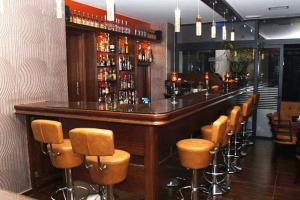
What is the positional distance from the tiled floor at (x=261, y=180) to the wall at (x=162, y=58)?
293 centimetres

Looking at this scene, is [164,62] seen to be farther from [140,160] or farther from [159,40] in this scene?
[140,160]

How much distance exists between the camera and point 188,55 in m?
7.63

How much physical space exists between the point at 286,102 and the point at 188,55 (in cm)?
268

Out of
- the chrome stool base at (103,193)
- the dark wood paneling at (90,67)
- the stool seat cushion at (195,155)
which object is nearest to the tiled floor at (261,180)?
the chrome stool base at (103,193)

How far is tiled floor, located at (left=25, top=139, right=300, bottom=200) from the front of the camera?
142 inches

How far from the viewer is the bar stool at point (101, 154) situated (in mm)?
2318

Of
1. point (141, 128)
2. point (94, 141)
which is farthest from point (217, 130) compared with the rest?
point (94, 141)

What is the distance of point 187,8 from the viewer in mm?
5539

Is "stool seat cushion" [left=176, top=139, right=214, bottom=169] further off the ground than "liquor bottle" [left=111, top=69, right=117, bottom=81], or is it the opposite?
"liquor bottle" [left=111, top=69, right=117, bottom=81]

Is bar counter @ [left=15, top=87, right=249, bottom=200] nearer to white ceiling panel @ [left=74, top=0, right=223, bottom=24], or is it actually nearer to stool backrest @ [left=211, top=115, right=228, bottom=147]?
stool backrest @ [left=211, top=115, right=228, bottom=147]

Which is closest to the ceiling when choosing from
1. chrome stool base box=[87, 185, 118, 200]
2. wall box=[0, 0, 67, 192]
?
wall box=[0, 0, 67, 192]

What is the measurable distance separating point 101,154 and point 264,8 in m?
4.56

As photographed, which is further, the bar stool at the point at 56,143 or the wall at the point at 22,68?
the wall at the point at 22,68

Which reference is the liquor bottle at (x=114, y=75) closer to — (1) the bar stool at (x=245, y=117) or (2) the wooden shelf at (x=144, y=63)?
(2) the wooden shelf at (x=144, y=63)
